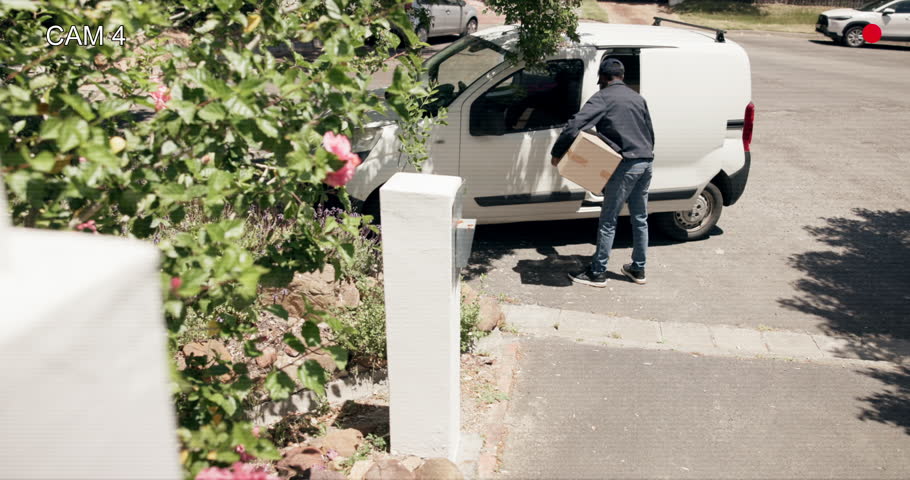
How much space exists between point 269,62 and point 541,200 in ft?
14.1

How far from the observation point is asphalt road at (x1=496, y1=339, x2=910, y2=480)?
455 centimetres

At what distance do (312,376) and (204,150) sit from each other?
3.27 feet

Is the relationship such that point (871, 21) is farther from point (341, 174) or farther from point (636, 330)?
point (341, 174)

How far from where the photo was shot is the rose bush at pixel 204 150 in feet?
8.82

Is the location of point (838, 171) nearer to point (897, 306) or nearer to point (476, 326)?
point (897, 306)

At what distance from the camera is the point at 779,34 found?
26.6 meters

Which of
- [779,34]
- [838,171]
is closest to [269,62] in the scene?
[838,171]

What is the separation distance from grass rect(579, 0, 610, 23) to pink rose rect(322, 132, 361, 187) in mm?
25253

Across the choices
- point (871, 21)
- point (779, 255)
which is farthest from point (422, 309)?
point (871, 21)

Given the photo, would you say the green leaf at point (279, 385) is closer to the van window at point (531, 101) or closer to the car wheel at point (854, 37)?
the van window at point (531, 101)

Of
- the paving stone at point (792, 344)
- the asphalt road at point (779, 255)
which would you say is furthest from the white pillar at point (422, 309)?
the paving stone at point (792, 344)

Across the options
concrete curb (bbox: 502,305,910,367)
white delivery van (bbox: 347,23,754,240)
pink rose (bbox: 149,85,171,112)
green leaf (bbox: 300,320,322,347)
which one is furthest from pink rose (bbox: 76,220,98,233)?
white delivery van (bbox: 347,23,754,240)

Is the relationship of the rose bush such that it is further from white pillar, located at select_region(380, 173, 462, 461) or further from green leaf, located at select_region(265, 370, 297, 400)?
white pillar, located at select_region(380, 173, 462, 461)

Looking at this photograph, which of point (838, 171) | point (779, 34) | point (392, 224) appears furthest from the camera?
point (779, 34)
